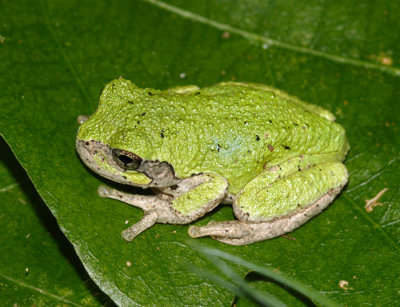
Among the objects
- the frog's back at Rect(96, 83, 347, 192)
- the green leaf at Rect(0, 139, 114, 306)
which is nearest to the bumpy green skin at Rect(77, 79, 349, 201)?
the frog's back at Rect(96, 83, 347, 192)

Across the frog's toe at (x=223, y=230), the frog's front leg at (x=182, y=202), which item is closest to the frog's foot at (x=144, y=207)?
the frog's front leg at (x=182, y=202)

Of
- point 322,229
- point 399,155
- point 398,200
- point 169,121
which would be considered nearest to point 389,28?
point 399,155

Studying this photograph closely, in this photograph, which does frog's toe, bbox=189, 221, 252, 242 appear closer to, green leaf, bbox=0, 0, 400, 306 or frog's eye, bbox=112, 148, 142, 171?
green leaf, bbox=0, 0, 400, 306

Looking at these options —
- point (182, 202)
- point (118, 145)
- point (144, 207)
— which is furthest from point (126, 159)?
point (182, 202)

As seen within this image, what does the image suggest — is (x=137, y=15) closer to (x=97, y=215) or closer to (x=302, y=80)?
(x=302, y=80)

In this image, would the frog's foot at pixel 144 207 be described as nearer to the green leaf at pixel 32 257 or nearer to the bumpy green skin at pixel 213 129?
the bumpy green skin at pixel 213 129

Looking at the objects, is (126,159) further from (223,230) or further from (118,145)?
(223,230)
